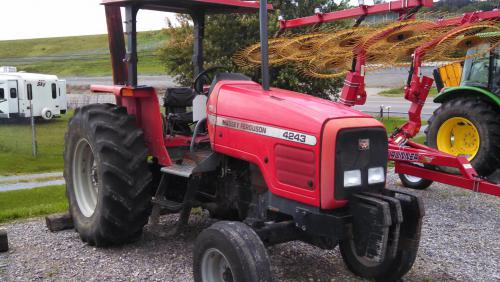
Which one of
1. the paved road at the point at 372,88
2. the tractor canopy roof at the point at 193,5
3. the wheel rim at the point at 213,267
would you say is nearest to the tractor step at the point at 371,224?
the wheel rim at the point at 213,267

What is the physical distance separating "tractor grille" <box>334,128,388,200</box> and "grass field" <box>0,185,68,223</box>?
4687 mm

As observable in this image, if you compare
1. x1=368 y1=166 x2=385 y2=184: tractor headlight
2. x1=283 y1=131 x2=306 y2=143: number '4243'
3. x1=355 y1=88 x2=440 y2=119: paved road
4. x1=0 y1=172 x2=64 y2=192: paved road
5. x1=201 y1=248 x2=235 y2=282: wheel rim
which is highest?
x1=283 y1=131 x2=306 y2=143: number '4243'

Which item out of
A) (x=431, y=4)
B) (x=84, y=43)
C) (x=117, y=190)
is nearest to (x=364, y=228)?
(x=117, y=190)

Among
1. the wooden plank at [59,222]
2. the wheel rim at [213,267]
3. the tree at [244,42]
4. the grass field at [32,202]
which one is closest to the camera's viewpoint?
the wheel rim at [213,267]

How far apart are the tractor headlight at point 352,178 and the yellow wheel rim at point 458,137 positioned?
5037 mm

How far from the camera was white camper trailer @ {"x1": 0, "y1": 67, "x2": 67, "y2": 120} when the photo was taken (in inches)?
872

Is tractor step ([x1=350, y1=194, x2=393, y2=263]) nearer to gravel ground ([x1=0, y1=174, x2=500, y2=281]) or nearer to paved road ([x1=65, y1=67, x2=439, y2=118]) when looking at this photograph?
gravel ground ([x1=0, y1=174, x2=500, y2=281])

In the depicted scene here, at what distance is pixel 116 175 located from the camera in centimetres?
490

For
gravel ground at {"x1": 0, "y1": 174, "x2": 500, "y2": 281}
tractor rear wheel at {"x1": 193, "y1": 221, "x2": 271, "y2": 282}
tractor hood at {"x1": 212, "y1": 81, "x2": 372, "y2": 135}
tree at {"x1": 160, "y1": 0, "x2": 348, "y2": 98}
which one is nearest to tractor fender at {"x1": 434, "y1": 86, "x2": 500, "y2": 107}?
gravel ground at {"x1": 0, "y1": 174, "x2": 500, "y2": 281}

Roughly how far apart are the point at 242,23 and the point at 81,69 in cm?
4227

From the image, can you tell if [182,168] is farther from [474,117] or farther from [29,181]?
[29,181]

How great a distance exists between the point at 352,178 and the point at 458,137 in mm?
5328

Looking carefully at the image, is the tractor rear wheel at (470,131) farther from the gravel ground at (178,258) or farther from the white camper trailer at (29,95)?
the white camper trailer at (29,95)

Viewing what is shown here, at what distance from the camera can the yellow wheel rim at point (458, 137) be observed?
8219mm
